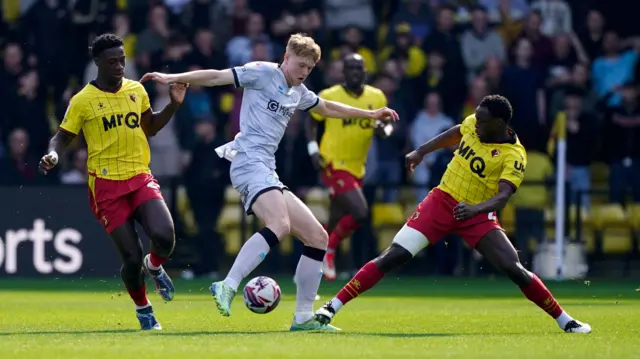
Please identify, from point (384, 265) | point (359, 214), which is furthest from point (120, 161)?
point (359, 214)

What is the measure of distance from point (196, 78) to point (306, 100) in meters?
1.25

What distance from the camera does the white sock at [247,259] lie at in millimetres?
11742

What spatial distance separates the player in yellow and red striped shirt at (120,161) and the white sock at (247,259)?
0.75 m

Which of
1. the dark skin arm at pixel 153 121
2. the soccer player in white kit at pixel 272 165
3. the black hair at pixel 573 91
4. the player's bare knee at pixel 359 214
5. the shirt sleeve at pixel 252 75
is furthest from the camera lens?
the black hair at pixel 573 91

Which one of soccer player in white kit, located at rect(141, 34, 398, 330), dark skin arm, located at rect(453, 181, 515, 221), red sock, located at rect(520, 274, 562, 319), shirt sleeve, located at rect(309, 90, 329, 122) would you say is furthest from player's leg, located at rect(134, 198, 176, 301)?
shirt sleeve, located at rect(309, 90, 329, 122)

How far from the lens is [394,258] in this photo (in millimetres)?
12352

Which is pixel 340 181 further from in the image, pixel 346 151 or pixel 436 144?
pixel 436 144

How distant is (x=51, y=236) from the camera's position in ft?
66.9

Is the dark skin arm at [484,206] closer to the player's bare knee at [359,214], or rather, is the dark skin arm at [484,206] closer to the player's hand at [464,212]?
the player's hand at [464,212]

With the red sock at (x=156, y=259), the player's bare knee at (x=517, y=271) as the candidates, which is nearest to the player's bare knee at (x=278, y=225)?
the red sock at (x=156, y=259)

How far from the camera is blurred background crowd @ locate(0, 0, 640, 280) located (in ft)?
71.0

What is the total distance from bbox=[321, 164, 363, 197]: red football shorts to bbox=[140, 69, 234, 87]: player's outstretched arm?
694cm

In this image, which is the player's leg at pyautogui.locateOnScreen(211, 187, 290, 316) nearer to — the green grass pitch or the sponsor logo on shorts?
the sponsor logo on shorts

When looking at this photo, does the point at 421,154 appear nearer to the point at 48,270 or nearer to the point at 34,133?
the point at 48,270
